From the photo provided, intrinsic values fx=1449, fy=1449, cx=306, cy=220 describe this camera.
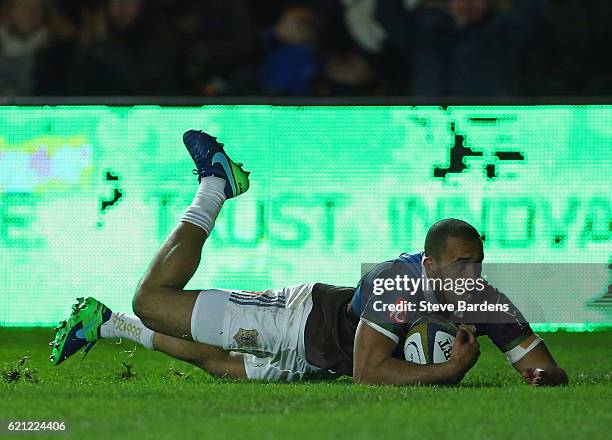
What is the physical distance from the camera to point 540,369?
27.5 feet

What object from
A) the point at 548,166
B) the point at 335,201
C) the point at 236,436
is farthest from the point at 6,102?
the point at 236,436

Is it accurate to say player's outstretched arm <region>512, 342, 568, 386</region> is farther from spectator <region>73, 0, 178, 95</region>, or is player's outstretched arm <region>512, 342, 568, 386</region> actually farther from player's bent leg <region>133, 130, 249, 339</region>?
spectator <region>73, 0, 178, 95</region>

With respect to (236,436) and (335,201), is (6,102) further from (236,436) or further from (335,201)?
(236,436)

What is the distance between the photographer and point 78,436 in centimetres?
637

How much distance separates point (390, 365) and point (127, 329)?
1957 millimetres

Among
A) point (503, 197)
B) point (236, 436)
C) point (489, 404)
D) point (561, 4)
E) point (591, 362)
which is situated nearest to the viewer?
point (236, 436)

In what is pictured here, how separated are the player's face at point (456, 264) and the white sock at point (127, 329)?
1940 mm

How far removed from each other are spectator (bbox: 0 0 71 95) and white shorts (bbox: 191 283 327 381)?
6655 mm

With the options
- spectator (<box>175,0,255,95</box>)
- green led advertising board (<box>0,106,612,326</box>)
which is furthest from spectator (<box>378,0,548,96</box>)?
green led advertising board (<box>0,106,612,326</box>)

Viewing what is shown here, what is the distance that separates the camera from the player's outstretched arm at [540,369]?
8336mm

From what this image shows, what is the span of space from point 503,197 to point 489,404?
395 centimetres

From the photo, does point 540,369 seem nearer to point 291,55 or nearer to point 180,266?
point 180,266

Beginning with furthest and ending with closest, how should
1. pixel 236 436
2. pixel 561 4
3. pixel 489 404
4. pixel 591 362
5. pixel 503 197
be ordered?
pixel 561 4 < pixel 503 197 < pixel 591 362 < pixel 489 404 < pixel 236 436

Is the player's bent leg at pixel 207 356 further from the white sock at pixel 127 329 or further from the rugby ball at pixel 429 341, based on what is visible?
the rugby ball at pixel 429 341
